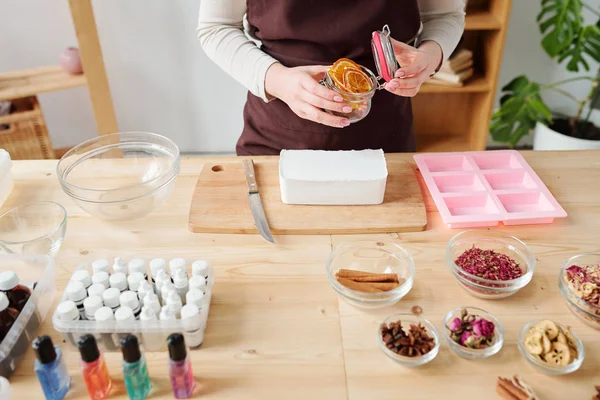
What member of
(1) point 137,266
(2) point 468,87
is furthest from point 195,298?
(2) point 468,87

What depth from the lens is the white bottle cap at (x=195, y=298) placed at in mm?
828

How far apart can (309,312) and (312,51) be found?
69cm

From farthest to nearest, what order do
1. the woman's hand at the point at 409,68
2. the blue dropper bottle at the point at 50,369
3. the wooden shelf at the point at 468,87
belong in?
the wooden shelf at the point at 468,87
the woman's hand at the point at 409,68
the blue dropper bottle at the point at 50,369

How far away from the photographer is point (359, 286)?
91cm

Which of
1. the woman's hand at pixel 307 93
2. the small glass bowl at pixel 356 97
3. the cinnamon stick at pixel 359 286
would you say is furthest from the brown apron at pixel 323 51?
the cinnamon stick at pixel 359 286

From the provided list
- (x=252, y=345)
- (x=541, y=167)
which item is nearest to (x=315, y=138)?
(x=541, y=167)

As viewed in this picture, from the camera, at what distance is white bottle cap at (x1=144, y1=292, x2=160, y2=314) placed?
808 mm

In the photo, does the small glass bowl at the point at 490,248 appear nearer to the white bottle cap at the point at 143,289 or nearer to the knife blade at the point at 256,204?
the knife blade at the point at 256,204

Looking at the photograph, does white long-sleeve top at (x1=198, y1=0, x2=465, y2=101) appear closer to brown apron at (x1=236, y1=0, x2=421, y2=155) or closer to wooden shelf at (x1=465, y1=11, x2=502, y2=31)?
brown apron at (x1=236, y1=0, x2=421, y2=155)

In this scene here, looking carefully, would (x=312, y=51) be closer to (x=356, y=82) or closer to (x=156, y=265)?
(x=356, y=82)

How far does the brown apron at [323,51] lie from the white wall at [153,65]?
4.26ft

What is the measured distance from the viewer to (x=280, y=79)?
3.95 feet

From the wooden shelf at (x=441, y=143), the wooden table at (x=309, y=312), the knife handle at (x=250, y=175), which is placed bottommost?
the wooden shelf at (x=441, y=143)

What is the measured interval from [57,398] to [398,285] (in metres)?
0.56
